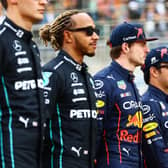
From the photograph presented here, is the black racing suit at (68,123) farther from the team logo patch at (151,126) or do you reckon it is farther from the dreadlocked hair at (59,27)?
the team logo patch at (151,126)

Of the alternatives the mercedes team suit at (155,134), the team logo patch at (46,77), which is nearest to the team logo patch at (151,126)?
the mercedes team suit at (155,134)

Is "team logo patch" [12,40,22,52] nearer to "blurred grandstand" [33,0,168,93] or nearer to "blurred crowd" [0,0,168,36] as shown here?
"blurred grandstand" [33,0,168,93]

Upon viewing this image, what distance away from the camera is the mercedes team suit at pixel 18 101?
496cm

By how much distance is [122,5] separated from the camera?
49.6 feet

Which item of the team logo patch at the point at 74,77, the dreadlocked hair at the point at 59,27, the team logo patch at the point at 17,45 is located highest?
the team logo patch at the point at 17,45

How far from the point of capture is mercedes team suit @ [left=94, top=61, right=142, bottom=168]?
6.54 m

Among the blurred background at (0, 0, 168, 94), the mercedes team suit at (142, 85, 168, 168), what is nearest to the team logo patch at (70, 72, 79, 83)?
the mercedes team suit at (142, 85, 168, 168)

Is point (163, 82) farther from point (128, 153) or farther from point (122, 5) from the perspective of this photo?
point (122, 5)

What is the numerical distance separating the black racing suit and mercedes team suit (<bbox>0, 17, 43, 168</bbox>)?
644 millimetres

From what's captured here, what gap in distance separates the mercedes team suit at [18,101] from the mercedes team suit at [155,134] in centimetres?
202

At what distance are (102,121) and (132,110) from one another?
26 cm

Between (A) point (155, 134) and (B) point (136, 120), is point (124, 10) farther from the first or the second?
(B) point (136, 120)

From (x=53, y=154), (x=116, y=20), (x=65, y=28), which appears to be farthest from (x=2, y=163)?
(x=116, y=20)

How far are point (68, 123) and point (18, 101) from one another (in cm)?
88
